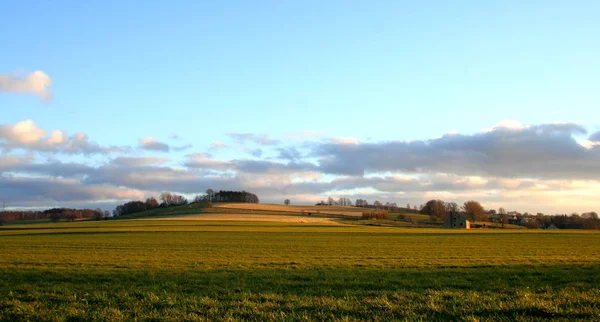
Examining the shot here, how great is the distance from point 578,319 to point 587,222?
17809cm

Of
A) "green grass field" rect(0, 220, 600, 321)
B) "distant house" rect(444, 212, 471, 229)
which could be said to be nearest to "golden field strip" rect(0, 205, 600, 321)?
"green grass field" rect(0, 220, 600, 321)

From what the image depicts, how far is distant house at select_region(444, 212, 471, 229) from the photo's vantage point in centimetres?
14050

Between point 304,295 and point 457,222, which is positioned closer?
point 304,295

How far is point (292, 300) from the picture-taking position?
11773 mm

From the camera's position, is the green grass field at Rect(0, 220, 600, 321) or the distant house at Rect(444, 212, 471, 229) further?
the distant house at Rect(444, 212, 471, 229)

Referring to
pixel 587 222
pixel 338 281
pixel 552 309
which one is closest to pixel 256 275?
pixel 338 281

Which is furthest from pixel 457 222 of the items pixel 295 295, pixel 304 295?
pixel 295 295

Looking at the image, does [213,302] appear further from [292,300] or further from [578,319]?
[578,319]

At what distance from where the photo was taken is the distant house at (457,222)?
461ft

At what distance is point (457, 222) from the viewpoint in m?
143

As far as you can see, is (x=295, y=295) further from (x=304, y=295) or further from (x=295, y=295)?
(x=304, y=295)

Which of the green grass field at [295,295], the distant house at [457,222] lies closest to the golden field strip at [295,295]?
the green grass field at [295,295]

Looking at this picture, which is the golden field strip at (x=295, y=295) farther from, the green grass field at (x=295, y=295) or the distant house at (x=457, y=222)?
the distant house at (x=457, y=222)

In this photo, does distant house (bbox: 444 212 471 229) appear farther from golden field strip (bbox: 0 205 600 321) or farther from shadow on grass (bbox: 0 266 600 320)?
shadow on grass (bbox: 0 266 600 320)
